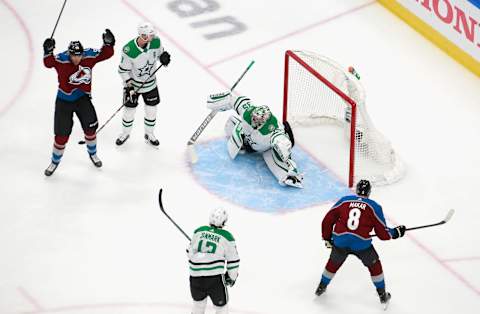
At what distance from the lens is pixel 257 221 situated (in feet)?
32.5

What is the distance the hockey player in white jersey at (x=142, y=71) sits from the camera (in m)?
10.0

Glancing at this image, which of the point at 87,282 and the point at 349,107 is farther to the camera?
the point at 349,107

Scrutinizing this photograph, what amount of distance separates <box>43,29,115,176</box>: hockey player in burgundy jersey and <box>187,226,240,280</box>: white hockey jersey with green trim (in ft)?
6.30

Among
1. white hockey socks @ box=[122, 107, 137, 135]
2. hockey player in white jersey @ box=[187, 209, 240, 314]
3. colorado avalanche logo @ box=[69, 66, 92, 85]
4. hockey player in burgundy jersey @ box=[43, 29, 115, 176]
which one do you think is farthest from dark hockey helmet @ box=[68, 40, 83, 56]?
hockey player in white jersey @ box=[187, 209, 240, 314]

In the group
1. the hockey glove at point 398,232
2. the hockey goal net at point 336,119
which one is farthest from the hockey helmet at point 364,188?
the hockey goal net at point 336,119

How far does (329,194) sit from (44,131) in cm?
225

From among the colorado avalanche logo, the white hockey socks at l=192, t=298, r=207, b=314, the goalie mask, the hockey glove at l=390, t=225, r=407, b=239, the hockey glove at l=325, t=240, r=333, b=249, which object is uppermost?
the colorado avalanche logo

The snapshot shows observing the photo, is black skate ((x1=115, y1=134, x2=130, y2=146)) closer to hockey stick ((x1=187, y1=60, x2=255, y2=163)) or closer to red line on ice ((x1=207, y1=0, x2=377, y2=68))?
hockey stick ((x1=187, y1=60, x2=255, y2=163))

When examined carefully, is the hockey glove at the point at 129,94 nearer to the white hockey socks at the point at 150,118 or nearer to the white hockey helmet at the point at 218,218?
the white hockey socks at the point at 150,118

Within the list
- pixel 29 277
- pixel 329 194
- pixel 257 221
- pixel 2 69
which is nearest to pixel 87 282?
pixel 29 277

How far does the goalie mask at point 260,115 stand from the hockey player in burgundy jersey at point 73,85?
1.12 m

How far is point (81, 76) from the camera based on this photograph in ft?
32.0

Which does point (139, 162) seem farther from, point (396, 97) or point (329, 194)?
point (396, 97)

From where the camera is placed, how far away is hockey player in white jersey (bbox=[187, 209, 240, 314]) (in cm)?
831
